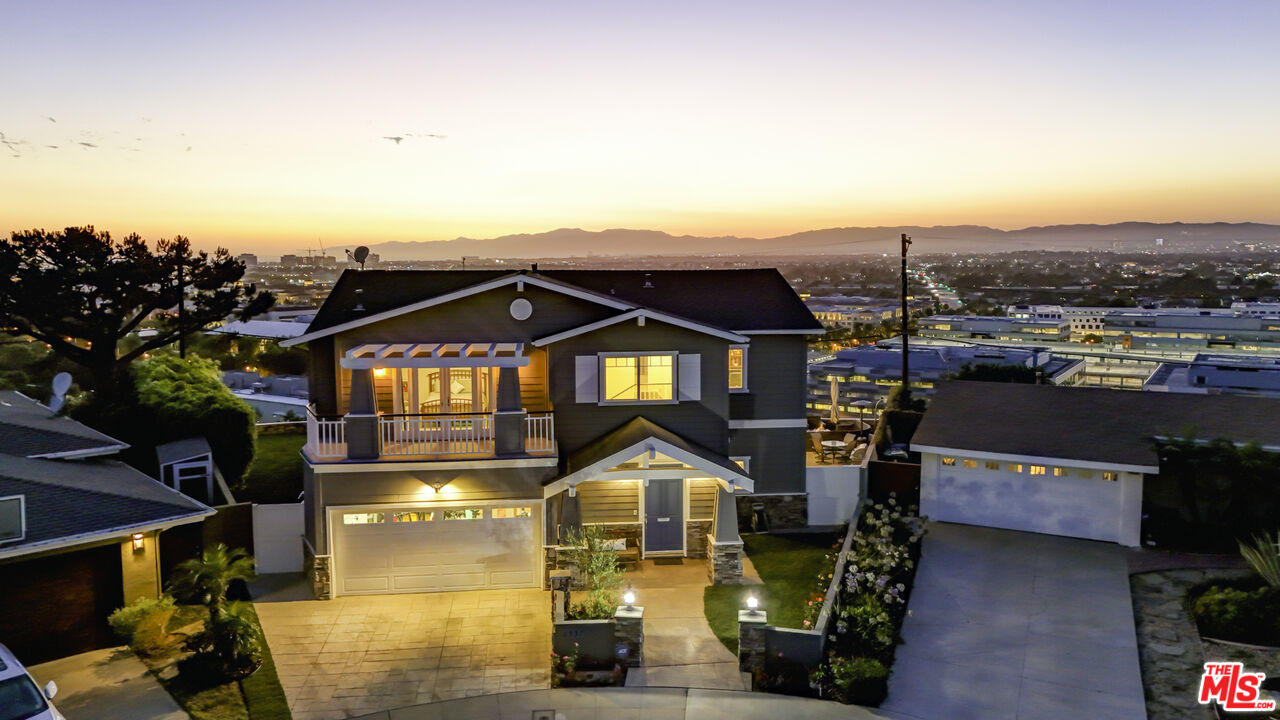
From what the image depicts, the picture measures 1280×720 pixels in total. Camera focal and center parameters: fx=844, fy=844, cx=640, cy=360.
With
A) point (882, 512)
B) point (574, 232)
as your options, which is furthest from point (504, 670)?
point (574, 232)

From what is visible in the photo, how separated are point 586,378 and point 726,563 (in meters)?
4.70

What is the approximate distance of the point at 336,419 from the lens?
16.1m

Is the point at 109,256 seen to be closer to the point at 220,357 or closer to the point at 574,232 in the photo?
the point at 220,357

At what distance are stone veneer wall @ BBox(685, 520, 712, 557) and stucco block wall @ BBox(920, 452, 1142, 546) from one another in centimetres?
558

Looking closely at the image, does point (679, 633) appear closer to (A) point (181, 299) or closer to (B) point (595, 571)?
(B) point (595, 571)

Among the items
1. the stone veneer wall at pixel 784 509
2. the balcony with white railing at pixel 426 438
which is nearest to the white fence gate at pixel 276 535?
the balcony with white railing at pixel 426 438

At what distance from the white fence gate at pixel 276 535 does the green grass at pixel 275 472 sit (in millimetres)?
2773

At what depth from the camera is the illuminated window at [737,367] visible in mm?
19594

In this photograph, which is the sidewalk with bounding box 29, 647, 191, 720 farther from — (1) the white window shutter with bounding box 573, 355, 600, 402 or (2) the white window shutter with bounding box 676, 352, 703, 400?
(2) the white window shutter with bounding box 676, 352, 703, 400

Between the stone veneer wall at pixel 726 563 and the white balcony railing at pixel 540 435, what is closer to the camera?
the stone veneer wall at pixel 726 563

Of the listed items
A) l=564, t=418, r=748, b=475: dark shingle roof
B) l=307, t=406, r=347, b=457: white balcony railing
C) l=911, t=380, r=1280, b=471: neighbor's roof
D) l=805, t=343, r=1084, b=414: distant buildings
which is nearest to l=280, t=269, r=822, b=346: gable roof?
l=307, t=406, r=347, b=457: white balcony railing

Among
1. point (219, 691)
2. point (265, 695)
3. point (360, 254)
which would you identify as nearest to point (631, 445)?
point (265, 695)

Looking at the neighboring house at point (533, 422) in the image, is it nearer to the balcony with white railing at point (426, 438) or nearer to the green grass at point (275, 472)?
the balcony with white railing at point (426, 438)

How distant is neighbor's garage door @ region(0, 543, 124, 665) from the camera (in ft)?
41.4
